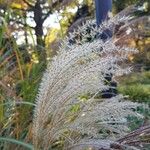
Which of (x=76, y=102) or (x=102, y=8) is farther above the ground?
(x=102, y=8)

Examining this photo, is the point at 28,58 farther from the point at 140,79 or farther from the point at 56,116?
the point at 140,79

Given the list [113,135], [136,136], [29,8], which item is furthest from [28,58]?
[29,8]

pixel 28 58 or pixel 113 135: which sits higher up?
pixel 28 58

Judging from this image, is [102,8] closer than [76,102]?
No

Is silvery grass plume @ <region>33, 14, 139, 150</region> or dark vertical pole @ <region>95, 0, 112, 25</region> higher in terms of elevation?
dark vertical pole @ <region>95, 0, 112, 25</region>

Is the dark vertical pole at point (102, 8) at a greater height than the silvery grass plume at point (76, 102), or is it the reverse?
the dark vertical pole at point (102, 8)

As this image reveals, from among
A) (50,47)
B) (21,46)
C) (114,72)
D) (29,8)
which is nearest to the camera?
(114,72)

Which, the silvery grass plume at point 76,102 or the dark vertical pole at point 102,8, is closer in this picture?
the silvery grass plume at point 76,102

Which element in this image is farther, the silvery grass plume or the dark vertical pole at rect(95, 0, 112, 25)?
the dark vertical pole at rect(95, 0, 112, 25)
